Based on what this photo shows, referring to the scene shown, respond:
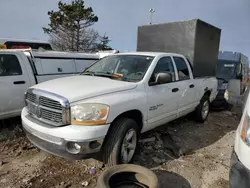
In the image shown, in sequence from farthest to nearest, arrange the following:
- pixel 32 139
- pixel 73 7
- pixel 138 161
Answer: pixel 73 7, pixel 138 161, pixel 32 139

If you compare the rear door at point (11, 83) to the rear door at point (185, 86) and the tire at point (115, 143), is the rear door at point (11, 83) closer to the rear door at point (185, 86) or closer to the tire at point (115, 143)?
the tire at point (115, 143)

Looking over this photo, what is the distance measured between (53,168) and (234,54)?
1040 cm

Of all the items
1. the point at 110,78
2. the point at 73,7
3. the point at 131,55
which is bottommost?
the point at 110,78

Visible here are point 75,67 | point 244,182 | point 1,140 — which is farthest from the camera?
point 75,67

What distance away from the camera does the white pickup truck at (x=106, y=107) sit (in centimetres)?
293

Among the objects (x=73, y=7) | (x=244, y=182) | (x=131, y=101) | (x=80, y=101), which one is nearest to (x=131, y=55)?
(x=131, y=101)

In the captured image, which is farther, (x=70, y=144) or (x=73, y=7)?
(x=73, y=7)

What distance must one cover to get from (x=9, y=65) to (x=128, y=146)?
3.39 m

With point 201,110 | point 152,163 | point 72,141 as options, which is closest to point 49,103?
point 72,141

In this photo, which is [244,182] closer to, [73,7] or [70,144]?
[70,144]

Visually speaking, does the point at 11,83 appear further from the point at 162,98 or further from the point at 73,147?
the point at 162,98

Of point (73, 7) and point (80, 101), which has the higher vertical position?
point (73, 7)

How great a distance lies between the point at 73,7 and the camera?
856 inches

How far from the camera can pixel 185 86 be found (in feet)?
16.2
